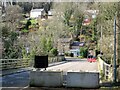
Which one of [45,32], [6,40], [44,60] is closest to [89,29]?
[45,32]

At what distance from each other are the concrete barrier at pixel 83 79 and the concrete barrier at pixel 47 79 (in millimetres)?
496

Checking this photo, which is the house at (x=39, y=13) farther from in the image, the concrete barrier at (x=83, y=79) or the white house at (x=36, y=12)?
the concrete barrier at (x=83, y=79)

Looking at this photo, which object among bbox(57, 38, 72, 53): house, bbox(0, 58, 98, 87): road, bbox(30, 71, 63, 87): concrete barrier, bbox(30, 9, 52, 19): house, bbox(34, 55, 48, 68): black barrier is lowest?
bbox(0, 58, 98, 87): road

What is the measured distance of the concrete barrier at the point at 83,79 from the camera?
50.3 feet

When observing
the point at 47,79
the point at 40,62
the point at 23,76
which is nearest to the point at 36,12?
the point at 23,76

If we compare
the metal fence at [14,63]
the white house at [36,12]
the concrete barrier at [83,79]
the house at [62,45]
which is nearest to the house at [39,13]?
the white house at [36,12]

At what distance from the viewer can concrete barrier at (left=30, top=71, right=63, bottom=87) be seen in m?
15.8

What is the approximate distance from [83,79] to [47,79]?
1.79 m

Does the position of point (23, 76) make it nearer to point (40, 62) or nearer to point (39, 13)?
point (40, 62)

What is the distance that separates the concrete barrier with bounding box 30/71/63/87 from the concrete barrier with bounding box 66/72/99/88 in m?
0.50

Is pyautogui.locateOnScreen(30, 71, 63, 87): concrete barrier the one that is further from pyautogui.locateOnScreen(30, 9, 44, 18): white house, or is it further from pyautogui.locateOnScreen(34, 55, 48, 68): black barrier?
pyautogui.locateOnScreen(30, 9, 44, 18): white house

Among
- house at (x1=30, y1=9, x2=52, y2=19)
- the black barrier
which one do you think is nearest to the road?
the black barrier

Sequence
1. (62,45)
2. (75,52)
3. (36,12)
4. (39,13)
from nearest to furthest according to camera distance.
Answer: (62,45), (36,12), (39,13), (75,52)

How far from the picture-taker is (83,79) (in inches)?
607
